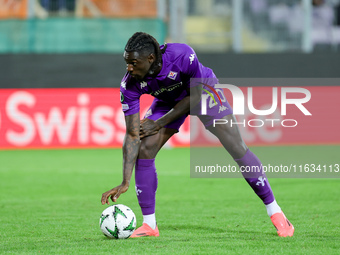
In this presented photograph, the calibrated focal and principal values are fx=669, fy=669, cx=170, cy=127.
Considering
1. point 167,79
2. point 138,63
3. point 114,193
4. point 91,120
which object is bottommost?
point 91,120

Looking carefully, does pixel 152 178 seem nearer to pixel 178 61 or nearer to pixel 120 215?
pixel 120 215

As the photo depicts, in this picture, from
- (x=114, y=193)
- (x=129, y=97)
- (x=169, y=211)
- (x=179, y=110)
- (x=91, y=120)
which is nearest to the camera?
(x=114, y=193)

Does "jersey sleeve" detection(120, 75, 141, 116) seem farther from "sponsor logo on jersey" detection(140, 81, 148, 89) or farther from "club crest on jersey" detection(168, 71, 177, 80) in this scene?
"club crest on jersey" detection(168, 71, 177, 80)

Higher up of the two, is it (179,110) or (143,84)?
(143,84)

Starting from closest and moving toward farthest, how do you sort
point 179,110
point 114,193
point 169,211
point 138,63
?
point 114,193 → point 138,63 → point 179,110 → point 169,211

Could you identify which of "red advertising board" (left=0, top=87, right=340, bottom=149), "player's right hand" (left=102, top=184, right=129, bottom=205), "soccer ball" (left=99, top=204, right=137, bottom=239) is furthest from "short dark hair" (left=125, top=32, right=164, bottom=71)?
"red advertising board" (left=0, top=87, right=340, bottom=149)

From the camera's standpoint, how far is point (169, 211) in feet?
25.5

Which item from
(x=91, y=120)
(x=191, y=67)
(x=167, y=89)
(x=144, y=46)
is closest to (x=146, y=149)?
(x=167, y=89)

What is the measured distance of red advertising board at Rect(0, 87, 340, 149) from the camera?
50.6 ft

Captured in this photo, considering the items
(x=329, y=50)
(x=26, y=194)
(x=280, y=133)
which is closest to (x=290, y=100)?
(x=280, y=133)

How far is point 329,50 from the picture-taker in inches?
658

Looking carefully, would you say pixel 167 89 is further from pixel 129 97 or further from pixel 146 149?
pixel 146 149

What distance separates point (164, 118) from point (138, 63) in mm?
640

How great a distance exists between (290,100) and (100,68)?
483 centimetres
